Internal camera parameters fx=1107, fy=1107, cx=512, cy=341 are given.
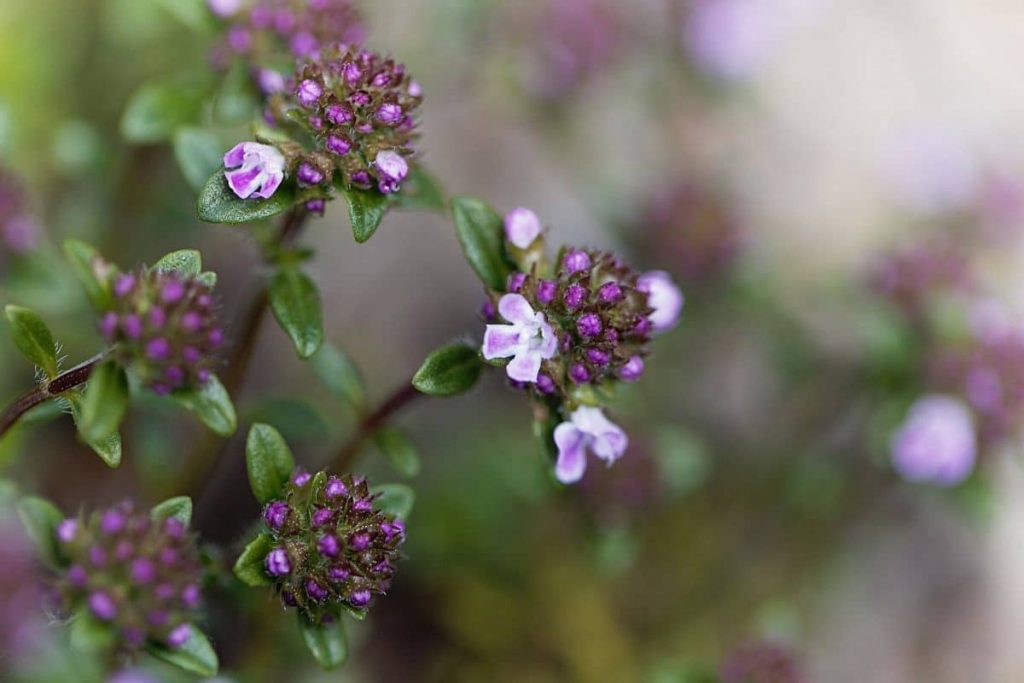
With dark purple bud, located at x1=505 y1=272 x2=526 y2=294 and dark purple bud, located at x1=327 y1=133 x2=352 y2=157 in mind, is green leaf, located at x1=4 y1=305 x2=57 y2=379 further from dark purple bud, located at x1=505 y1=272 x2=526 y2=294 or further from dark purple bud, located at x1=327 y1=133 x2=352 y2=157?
dark purple bud, located at x1=505 y1=272 x2=526 y2=294

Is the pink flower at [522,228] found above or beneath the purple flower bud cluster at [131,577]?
above

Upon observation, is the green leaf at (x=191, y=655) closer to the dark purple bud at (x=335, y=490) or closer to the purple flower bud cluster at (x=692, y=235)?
the dark purple bud at (x=335, y=490)

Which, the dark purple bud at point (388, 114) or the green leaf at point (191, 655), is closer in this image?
the green leaf at point (191, 655)

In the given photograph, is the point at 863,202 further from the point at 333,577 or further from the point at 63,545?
the point at 63,545

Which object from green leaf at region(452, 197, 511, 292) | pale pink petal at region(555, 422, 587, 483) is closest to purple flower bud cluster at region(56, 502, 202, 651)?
pale pink petal at region(555, 422, 587, 483)

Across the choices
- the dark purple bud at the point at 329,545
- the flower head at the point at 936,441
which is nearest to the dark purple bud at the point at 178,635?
the dark purple bud at the point at 329,545

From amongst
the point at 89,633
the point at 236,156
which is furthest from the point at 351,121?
the point at 89,633
